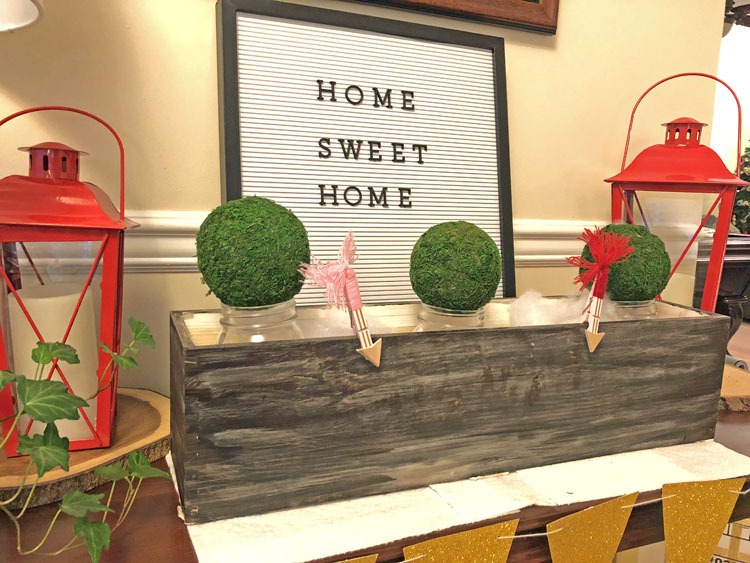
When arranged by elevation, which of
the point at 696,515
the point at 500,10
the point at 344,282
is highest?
the point at 500,10

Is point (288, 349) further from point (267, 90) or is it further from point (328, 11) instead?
point (328, 11)

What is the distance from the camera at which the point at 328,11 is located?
1018 millimetres

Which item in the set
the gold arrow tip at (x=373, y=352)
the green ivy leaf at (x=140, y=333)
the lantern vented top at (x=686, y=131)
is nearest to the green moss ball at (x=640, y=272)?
the lantern vented top at (x=686, y=131)

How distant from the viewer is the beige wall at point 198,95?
0.91 meters

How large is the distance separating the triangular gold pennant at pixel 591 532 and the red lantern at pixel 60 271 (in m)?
0.65

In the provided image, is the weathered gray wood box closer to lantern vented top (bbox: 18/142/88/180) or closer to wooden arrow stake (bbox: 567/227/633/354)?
wooden arrow stake (bbox: 567/227/633/354)

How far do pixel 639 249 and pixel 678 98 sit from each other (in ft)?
2.45

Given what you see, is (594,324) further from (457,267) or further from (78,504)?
(78,504)

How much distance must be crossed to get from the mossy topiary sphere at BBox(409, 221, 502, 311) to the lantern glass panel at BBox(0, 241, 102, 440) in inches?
18.8

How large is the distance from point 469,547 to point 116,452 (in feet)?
1.65

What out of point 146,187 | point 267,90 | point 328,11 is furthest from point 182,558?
point 328,11

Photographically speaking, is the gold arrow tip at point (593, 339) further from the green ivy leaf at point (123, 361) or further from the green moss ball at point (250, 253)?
the green ivy leaf at point (123, 361)

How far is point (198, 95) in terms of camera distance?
39.0 inches

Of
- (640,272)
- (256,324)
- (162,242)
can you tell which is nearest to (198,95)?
(162,242)
